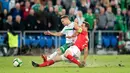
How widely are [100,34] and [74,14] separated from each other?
1848mm

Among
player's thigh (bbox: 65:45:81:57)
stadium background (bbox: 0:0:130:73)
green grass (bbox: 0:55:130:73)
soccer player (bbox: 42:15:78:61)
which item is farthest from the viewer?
stadium background (bbox: 0:0:130:73)

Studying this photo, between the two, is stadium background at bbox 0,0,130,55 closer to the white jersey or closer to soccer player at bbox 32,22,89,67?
the white jersey

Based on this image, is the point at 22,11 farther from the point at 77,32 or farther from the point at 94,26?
the point at 77,32

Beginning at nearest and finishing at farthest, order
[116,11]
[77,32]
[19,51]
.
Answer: [77,32], [19,51], [116,11]

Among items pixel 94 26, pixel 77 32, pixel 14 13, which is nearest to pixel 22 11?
pixel 14 13

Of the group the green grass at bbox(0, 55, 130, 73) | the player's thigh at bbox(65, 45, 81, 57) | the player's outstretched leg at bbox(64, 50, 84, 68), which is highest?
the player's thigh at bbox(65, 45, 81, 57)

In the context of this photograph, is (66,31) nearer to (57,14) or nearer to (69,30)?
(69,30)

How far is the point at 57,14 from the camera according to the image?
28.2m

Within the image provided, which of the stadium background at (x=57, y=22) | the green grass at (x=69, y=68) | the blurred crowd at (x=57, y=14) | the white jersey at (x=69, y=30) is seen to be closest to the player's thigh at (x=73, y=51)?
the green grass at (x=69, y=68)

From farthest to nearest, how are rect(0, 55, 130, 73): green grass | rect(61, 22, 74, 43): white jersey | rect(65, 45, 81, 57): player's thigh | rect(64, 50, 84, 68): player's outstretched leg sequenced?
rect(61, 22, 74, 43): white jersey, rect(65, 45, 81, 57): player's thigh, rect(64, 50, 84, 68): player's outstretched leg, rect(0, 55, 130, 73): green grass

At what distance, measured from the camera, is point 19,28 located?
2773 centimetres

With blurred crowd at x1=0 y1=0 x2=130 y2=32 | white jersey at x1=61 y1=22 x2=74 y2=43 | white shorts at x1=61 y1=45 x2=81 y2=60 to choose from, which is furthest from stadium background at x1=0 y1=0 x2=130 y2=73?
white shorts at x1=61 y1=45 x2=81 y2=60

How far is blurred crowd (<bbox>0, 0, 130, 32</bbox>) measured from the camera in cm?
2780

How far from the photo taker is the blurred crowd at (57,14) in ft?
91.2
